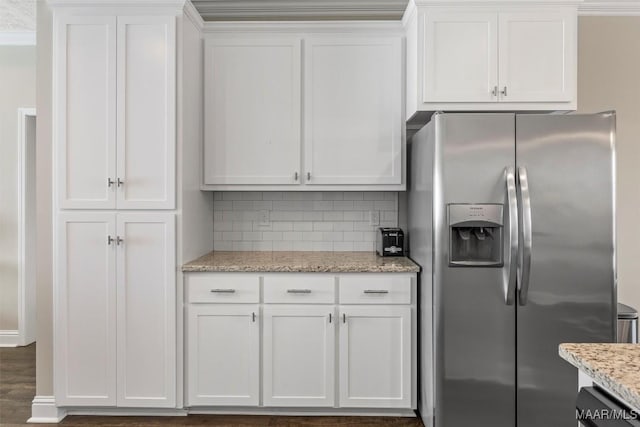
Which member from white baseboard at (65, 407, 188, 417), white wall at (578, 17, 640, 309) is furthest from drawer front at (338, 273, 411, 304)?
white wall at (578, 17, 640, 309)

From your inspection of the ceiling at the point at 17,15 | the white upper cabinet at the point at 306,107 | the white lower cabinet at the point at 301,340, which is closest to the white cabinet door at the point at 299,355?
the white lower cabinet at the point at 301,340

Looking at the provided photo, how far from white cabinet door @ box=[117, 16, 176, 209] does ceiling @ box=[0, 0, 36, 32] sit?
148 cm

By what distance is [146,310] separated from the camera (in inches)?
103

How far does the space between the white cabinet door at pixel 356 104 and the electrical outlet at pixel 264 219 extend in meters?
0.54

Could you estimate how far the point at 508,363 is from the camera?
2293mm

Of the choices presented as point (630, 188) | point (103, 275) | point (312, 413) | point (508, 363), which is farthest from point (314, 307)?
point (630, 188)

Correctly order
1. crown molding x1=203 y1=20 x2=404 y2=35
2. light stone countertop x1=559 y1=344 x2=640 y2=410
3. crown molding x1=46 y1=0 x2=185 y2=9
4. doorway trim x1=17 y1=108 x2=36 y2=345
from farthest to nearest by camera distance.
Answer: doorway trim x1=17 y1=108 x2=36 y2=345 → crown molding x1=203 y1=20 x2=404 y2=35 → crown molding x1=46 y1=0 x2=185 y2=9 → light stone countertop x1=559 y1=344 x2=640 y2=410

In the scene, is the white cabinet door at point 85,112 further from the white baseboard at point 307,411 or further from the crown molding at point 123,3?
the white baseboard at point 307,411

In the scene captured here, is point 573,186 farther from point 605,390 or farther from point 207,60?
point 207,60

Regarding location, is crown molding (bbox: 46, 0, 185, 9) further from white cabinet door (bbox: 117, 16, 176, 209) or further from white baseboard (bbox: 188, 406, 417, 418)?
white baseboard (bbox: 188, 406, 417, 418)

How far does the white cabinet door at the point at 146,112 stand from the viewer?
259 cm

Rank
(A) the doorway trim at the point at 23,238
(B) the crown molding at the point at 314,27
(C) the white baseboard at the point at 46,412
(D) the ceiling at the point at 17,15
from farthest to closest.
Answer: (A) the doorway trim at the point at 23,238
(D) the ceiling at the point at 17,15
(B) the crown molding at the point at 314,27
(C) the white baseboard at the point at 46,412

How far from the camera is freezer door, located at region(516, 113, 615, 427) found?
2.27 metres

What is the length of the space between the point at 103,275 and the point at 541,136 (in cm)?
252
